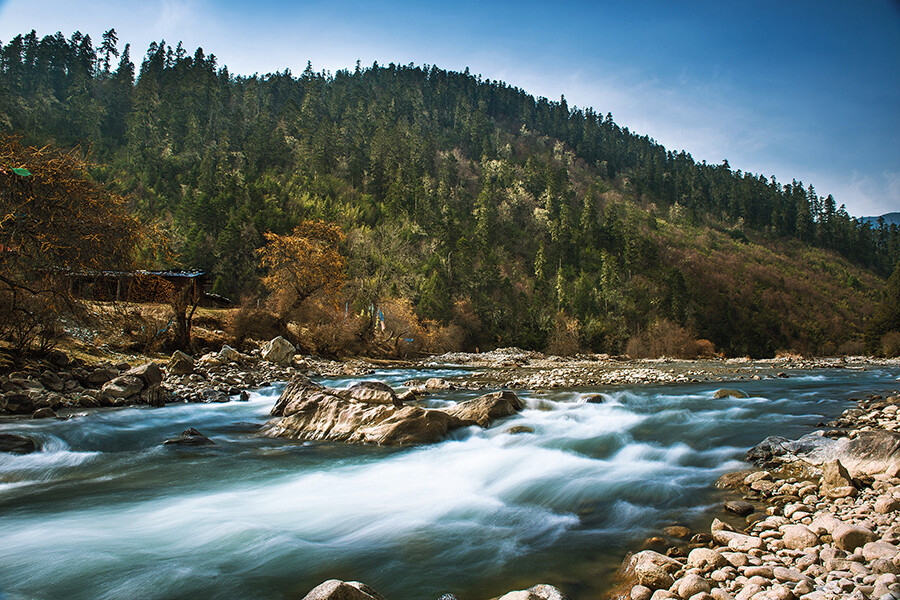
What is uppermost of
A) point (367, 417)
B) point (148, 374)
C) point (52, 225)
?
point (52, 225)

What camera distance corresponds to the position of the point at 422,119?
13775 cm

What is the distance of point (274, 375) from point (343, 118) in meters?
109

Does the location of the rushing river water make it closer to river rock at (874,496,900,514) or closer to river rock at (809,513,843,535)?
river rock at (809,513,843,535)

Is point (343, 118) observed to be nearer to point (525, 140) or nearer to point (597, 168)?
point (525, 140)

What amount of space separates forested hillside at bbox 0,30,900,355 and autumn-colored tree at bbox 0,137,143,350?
21.1 m

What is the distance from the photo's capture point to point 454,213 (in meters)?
87.9

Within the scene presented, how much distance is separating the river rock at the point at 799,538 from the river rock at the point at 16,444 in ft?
37.6

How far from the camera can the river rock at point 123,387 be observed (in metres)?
13.2

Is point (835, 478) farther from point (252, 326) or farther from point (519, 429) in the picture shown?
point (252, 326)

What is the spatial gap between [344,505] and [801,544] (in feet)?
17.9

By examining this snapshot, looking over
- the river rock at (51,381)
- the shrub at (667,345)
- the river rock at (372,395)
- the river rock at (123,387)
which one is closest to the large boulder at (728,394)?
the river rock at (372,395)

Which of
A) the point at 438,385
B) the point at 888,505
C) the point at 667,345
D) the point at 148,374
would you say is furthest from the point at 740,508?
the point at 667,345

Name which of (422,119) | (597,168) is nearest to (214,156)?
(422,119)

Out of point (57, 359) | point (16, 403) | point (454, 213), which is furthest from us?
point (454, 213)
